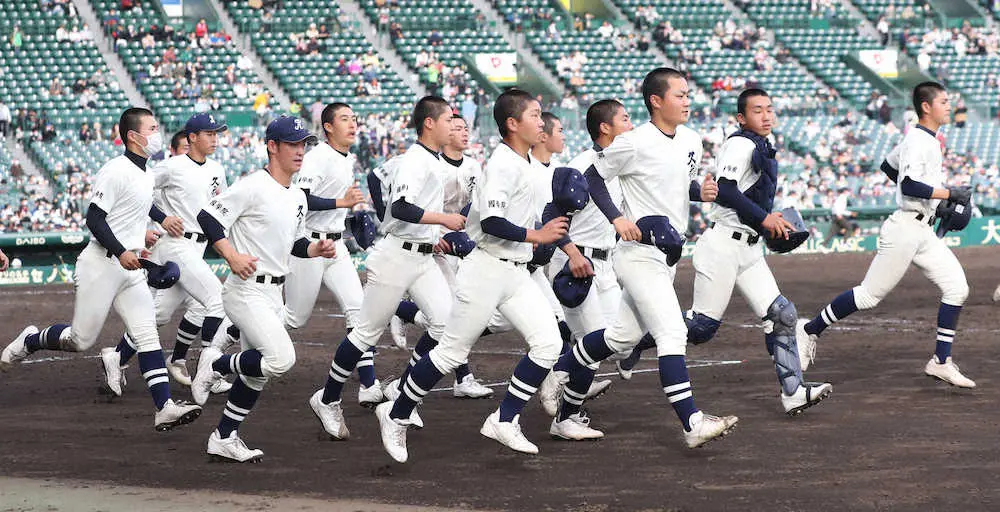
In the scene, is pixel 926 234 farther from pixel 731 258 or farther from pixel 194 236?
pixel 194 236

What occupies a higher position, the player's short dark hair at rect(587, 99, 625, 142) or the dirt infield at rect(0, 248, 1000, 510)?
the player's short dark hair at rect(587, 99, 625, 142)

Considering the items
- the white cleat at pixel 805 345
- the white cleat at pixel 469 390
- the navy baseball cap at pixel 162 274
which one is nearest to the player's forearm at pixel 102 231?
the navy baseball cap at pixel 162 274

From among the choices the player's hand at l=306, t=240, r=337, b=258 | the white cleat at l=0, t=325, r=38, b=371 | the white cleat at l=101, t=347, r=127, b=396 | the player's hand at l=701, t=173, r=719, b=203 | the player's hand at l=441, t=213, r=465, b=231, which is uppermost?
the player's hand at l=701, t=173, r=719, b=203

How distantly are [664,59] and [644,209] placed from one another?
116 ft

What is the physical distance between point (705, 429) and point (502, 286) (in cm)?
153

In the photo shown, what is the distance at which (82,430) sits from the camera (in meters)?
10.2

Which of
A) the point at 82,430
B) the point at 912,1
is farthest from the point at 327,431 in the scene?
the point at 912,1

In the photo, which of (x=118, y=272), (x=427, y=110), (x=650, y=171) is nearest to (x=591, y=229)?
(x=427, y=110)

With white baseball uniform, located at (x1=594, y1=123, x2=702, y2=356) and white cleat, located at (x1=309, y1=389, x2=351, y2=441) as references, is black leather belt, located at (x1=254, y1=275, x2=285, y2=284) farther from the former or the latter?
white baseball uniform, located at (x1=594, y1=123, x2=702, y2=356)

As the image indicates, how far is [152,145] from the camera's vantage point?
34.4 feet

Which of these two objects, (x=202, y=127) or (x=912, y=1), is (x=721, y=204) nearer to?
(x=202, y=127)

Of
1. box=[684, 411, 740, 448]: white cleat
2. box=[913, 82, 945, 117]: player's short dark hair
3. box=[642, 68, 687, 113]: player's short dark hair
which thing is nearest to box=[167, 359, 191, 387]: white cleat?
box=[642, 68, 687, 113]: player's short dark hair

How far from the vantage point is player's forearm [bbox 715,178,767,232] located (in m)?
9.50

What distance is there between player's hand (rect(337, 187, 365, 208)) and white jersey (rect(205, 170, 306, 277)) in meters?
1.67
